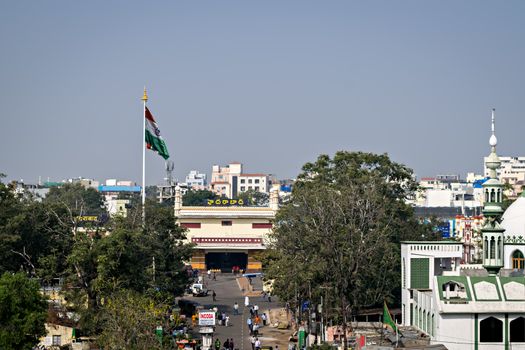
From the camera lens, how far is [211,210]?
11181 cm

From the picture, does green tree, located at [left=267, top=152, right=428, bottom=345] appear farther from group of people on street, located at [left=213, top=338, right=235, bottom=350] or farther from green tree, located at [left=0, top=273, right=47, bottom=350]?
green tree, located at [left=0, top=273, right=47, bottom=350]

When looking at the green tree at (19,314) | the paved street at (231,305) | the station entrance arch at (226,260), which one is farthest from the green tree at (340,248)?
the station entrance arch at (226,260)

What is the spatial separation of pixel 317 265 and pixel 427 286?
7.48 m

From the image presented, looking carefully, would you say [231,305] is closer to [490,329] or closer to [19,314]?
[19,314]

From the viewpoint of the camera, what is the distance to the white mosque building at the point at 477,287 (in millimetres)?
45281

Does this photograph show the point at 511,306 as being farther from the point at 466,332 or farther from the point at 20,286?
the point at 20,286

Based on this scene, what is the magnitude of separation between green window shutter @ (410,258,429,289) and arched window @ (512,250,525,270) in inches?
166

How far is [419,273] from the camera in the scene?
184 ft

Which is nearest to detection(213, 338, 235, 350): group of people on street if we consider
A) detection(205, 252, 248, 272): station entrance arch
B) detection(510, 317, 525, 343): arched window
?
detection(510, 317, 525, 343): arched window

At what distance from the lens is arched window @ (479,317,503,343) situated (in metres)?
45.4

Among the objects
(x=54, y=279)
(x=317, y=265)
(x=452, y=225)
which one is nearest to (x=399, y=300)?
(x=317, y=265)

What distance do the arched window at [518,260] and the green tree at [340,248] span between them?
8237mm

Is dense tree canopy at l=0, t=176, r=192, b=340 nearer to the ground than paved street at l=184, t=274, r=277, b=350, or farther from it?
farther from it

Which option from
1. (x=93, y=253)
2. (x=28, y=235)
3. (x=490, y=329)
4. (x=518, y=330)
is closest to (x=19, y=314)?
(x=93, y=253)
